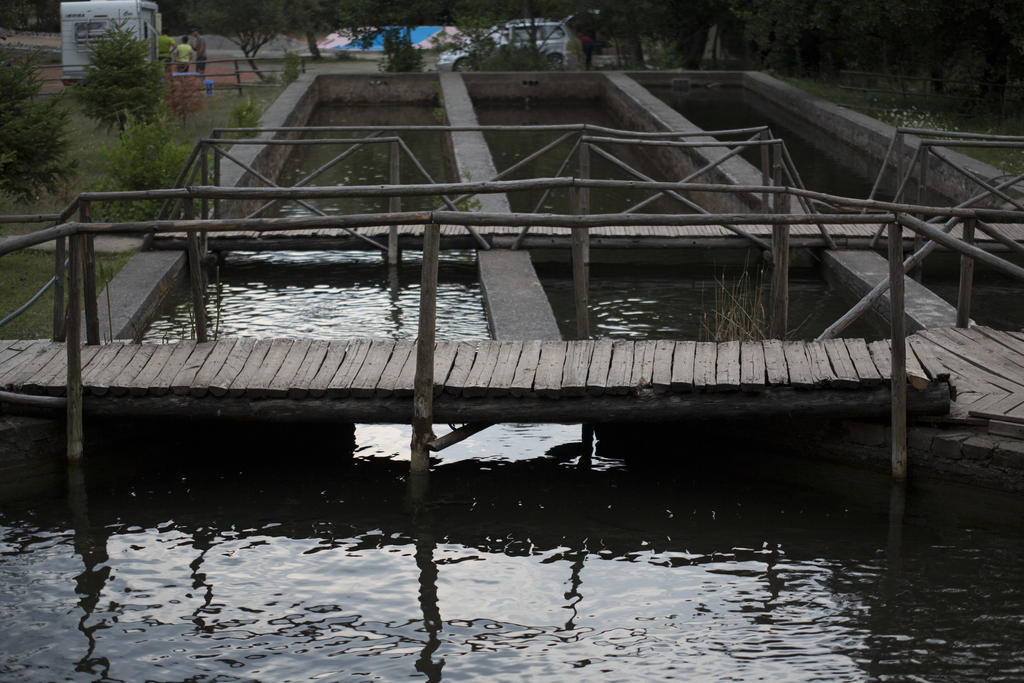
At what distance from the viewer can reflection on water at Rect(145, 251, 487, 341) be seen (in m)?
8.28

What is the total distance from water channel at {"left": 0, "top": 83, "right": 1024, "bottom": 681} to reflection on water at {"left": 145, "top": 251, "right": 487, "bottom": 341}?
185cm

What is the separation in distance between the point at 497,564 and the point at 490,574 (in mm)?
91

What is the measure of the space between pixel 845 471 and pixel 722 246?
4.24 meters

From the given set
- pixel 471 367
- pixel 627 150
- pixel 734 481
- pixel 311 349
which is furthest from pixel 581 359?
pixel 627 150

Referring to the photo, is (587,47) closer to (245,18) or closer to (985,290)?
(245,18)

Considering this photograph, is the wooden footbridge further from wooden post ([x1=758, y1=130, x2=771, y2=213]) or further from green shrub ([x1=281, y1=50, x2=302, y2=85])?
green shrub ([x1=281, y1=50, x2=302, y2=85])

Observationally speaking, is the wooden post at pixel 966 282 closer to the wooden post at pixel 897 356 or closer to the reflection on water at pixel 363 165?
the wooden post at pixel 897 356

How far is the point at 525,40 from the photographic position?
27.2m

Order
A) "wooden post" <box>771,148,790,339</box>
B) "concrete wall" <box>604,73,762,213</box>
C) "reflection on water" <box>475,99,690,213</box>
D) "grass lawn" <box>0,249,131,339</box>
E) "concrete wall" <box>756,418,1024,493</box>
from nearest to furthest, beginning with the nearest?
"concrete wall" <box>756,418,1024,493</box>, "wooden post" <box>771,148,790,339</box>, "grass lawn" <box>0,249,131,339</box>, "concrete wall" <box>604,73,762,213</box>, "reflection on water" <box>475,99,690,213</box>

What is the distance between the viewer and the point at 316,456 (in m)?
6.33

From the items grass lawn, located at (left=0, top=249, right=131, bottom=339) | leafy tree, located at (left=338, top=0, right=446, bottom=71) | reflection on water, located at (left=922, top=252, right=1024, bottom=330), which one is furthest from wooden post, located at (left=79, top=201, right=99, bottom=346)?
leafy tree, located at (left=338, top=0, right=446, bottom=71)

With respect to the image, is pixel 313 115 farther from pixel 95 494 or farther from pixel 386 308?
pixel 95 494

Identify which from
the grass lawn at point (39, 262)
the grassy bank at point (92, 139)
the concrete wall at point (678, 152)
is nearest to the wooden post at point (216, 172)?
the grass lawn at point (39, 262)

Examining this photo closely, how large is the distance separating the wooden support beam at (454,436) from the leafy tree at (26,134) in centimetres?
568
